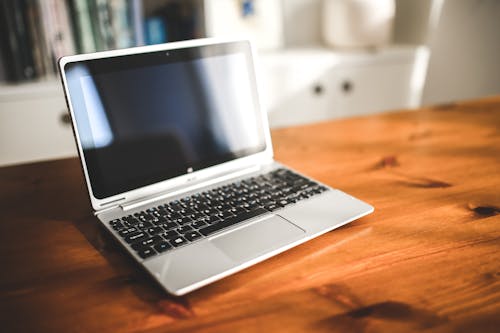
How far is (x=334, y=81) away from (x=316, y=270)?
4.84ft

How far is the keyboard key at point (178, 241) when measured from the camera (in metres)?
0.58

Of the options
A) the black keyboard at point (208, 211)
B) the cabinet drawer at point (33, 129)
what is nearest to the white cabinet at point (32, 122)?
the cabinet drawer at point (33, 129)

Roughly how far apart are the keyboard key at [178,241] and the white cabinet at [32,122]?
1.21 m

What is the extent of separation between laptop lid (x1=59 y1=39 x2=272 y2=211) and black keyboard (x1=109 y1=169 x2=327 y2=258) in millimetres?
65

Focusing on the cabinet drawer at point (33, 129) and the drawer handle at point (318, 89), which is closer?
Answer: the cabinet drawer at point (33, 129)

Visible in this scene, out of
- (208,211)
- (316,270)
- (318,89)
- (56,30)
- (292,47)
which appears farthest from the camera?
(292,47)

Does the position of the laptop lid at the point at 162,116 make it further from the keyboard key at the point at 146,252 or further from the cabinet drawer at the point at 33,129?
the cabinet drawer at the point at 33,129

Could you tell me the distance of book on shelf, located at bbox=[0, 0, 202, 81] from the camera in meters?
1.50

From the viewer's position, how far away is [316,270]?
0.55 metres

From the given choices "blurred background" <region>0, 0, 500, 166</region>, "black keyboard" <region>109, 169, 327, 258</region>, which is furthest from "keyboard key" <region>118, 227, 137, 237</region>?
"blurred background" <region>0, 0, 500, 166</region>

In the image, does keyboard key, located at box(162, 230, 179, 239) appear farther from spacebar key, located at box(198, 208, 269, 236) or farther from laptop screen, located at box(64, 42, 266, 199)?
laptop screen, located at box(64, 42, 266, 199)

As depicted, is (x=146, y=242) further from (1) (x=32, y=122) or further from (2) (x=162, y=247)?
(1) (x=32, y=122)

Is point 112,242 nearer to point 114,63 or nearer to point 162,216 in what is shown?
point 162,216

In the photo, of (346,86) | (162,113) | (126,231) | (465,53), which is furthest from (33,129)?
(465,53)
